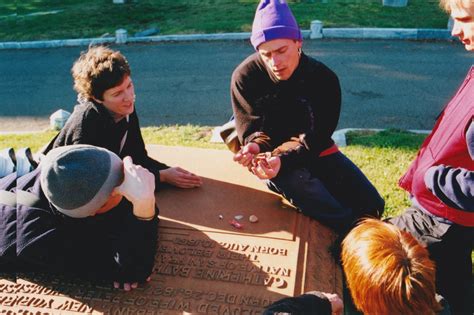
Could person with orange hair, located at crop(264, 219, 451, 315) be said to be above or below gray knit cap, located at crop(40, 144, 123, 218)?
below

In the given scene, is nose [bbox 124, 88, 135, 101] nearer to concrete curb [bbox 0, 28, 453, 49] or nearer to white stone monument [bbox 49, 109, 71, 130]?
white stone monument [bbox 49, 109, 71, 130]

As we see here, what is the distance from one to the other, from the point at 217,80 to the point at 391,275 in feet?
19.0

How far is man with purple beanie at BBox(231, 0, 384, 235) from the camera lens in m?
2.62

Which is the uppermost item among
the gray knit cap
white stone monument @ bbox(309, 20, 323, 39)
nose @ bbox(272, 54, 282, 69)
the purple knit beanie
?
the purple knit beanie

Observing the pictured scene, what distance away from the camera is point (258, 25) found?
8.55ft

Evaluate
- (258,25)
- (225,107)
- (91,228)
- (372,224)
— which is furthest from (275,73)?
(225,107)

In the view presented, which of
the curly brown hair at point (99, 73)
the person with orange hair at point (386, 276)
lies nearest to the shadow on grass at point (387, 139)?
the curly brown hair at point (99, 73)

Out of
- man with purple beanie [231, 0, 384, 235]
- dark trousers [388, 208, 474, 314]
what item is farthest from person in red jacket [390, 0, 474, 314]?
man with purple beanie [231, 0, 384, 235]

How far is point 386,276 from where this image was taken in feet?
5.43

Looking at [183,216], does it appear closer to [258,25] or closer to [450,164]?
[258,25]

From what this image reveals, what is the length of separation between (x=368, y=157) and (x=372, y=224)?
Result: 92.7 inches

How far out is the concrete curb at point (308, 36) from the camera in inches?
350

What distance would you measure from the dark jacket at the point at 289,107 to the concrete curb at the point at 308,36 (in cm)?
674

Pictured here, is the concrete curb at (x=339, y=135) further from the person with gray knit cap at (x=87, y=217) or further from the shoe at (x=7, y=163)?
the person with gray knit cap at (x=87, y=217)
